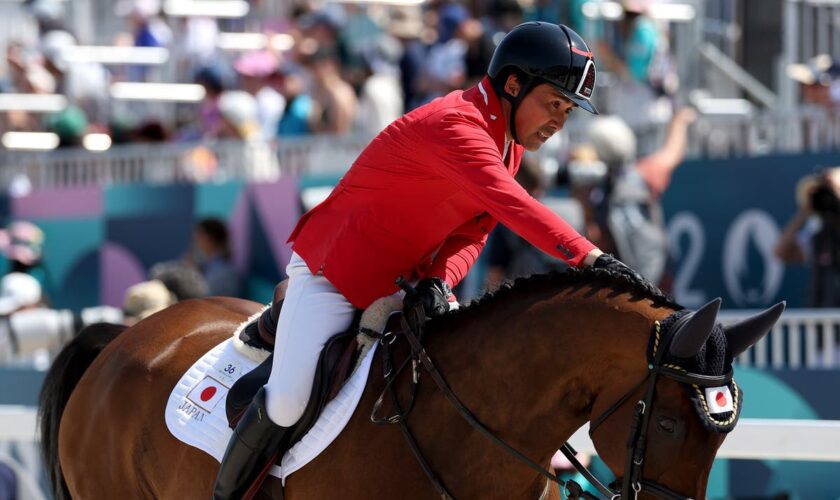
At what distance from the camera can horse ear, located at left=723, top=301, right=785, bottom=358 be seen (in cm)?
403

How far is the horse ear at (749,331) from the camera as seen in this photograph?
4031mm

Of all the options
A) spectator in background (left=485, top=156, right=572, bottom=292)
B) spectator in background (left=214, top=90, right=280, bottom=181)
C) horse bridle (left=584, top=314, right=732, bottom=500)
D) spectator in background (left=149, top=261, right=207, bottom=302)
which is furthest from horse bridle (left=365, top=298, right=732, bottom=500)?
spectator in background (left=214, top=90, right=280, bottom=181)

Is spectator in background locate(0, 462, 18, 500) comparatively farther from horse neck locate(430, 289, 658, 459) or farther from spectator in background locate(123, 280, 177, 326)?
horse neck locate(430, 289, 658, 459)

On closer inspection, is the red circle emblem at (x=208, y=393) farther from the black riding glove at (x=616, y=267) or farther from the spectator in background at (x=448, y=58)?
the spectator in background at (x=448, y=58)

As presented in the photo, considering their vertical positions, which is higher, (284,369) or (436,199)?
(436,199)

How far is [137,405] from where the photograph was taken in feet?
18.9

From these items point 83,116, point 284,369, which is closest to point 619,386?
point 284,369

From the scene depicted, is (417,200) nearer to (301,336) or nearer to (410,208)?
(410,208)

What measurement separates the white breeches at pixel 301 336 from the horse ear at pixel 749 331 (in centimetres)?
145

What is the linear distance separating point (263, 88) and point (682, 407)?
10115 mm

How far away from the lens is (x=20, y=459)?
7984mm

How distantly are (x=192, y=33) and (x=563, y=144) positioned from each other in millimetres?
6899

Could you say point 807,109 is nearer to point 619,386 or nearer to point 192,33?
point 619,386

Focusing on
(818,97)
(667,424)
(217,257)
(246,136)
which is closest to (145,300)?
(217,257)
